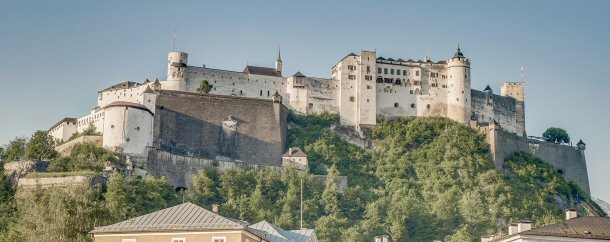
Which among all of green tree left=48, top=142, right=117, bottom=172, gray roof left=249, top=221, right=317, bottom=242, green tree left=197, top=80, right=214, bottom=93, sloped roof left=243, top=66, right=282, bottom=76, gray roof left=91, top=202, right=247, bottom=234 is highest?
sloped roof left=243, top=66, right=282, bottom=76

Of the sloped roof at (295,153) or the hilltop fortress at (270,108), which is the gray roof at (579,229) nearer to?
the hilltop fortress at (270,108)

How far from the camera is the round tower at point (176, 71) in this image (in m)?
97.9

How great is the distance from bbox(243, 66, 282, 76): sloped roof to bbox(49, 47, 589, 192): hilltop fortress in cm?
11

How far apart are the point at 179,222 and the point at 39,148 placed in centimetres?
5009

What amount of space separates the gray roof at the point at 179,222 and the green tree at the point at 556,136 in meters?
74.2

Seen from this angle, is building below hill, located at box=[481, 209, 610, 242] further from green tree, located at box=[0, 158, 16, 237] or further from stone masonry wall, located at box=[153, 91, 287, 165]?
stone masonry wall, located at box=[153, 91, 287, 165]

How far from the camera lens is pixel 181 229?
42.0 metres

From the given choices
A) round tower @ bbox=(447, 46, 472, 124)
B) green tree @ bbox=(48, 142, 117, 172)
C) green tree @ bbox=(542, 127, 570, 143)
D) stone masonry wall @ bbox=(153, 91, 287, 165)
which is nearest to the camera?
green tree @ bbox=(48, 142, 117, 172)

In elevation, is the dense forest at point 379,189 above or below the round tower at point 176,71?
below

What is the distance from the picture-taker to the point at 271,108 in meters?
98.6

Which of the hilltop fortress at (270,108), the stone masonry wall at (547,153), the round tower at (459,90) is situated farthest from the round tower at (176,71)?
the stone masonry wall at (547,153)

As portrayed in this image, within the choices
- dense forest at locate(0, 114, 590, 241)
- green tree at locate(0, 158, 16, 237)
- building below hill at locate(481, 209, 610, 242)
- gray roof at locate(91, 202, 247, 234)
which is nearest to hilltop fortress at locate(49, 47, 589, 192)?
dense forest at locate(0, 114, 590, 241)

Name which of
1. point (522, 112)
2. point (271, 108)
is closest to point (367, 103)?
point (271, 108)

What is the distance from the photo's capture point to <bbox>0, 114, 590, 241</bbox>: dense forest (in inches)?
3324
